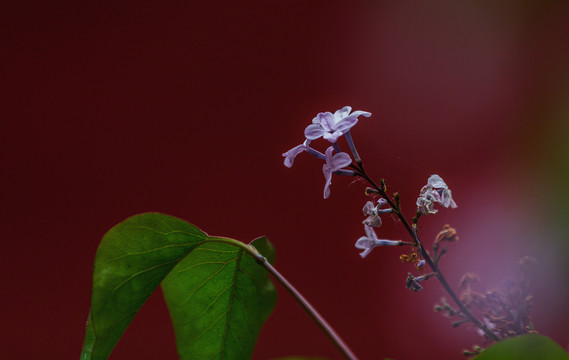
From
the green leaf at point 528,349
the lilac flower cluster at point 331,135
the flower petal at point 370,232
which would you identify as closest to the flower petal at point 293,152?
the lilac flower cluster at point 331,135

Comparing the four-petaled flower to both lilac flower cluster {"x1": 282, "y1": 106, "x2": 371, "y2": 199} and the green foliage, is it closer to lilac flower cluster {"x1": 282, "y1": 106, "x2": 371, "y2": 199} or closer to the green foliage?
lilac flower cluster {"x1": 282, "y1": 106, "x2": 371, "y2": 199}

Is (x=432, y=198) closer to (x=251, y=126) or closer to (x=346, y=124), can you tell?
(x=346, y=124)

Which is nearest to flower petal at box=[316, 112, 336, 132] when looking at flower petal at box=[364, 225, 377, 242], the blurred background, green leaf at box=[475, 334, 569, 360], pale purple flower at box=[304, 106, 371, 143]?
pale purple flower at box=[304, 106, 371, 143]

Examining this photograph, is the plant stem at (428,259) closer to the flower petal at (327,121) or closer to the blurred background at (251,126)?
the flower petal at (327,121)

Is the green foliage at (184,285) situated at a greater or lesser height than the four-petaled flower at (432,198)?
greater

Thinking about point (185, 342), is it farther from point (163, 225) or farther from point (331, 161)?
point (331, 161)

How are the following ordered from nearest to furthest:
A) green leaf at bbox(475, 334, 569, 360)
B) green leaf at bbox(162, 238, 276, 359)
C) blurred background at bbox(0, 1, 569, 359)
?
green leaf at bbox(475, 334, 569, 360) < green leaf at bbox(162, 238, 276, 359) < blurred background at bbox(0, 1, 569, 359)

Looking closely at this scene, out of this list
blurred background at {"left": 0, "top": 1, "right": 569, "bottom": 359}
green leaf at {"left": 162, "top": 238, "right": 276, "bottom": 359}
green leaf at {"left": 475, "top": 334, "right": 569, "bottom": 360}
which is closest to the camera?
green leaf at {"left": 475, "top": 334, "right": 569, "bottom": 360}
